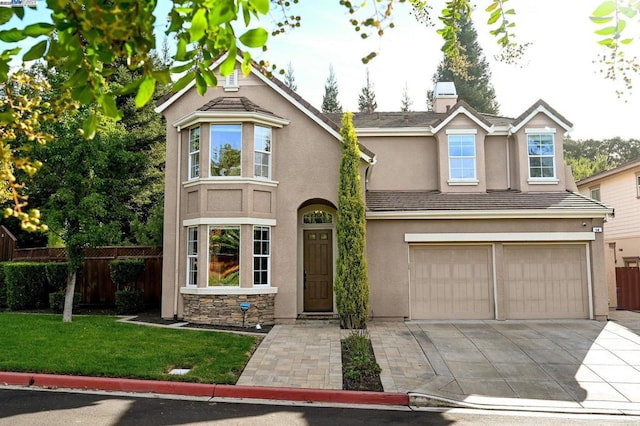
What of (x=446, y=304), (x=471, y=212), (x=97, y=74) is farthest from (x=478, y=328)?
(x=97, y=74)

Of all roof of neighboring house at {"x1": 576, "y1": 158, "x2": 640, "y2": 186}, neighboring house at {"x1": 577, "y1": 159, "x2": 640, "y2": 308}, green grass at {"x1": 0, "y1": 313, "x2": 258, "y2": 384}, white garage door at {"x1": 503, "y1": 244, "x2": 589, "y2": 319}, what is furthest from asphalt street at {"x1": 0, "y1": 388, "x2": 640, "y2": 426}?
roof of neighboring house at {"x1": 576, "y1": 158, "x2": 640, "y2": 186}

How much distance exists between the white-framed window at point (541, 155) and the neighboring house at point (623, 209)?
5557 mm

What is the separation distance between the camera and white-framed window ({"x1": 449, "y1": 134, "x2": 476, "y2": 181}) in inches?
615

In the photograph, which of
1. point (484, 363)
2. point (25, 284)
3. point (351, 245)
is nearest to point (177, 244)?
point (351, 245)

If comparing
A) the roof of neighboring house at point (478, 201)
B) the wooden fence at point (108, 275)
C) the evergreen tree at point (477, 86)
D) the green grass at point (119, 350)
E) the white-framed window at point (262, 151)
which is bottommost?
the green grass at point (119, 350)

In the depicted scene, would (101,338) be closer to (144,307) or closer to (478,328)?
(144,307)

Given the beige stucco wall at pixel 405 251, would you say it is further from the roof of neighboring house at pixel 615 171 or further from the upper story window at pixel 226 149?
the roof of neighboring house at pixel 615 171

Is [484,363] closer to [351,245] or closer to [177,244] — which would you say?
[351,245]

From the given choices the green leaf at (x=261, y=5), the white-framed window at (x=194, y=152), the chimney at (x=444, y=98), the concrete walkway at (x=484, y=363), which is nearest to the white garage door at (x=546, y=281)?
the concrete walkway at (x=484, y=363)

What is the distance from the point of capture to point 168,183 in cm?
1412

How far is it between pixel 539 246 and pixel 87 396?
1241cm

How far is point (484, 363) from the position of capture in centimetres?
902

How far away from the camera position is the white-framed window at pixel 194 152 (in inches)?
539

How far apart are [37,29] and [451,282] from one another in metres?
13.1
